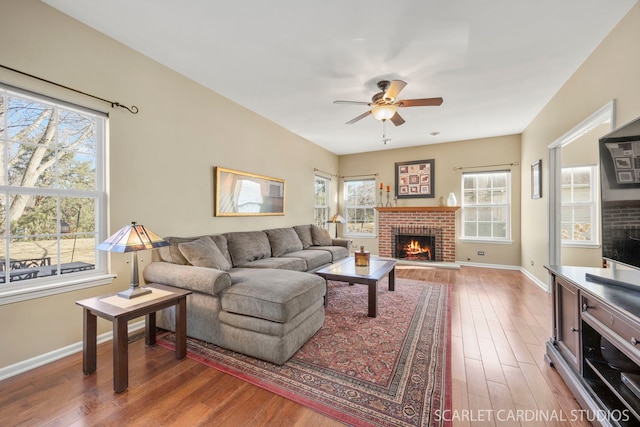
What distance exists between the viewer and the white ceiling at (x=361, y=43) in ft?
6.57

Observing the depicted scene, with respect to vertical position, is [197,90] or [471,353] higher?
[197,90]

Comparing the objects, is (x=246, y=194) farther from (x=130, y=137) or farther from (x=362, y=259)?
(x=362, y=259)

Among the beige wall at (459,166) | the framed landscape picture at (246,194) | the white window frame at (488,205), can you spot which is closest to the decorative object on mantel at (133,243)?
the framed landscape picture at (246,194)

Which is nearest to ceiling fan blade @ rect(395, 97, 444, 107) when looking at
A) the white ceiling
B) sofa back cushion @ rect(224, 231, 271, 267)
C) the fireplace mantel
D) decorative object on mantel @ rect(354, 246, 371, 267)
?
the white ceiling

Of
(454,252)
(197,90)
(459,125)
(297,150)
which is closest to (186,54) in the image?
(197,90)

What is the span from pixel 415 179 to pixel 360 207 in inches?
58.7

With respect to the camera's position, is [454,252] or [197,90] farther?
[454,252]

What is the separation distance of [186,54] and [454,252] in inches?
226

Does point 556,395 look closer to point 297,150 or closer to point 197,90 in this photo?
point 197,90

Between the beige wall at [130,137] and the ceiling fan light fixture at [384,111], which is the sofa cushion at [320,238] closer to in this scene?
the beige wall at [130,137]

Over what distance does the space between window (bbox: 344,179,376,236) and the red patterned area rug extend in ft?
12.3

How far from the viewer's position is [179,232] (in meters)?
3.04

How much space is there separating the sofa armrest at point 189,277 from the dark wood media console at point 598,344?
2.41m

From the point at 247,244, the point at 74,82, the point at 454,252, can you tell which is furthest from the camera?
the point at 454,252
